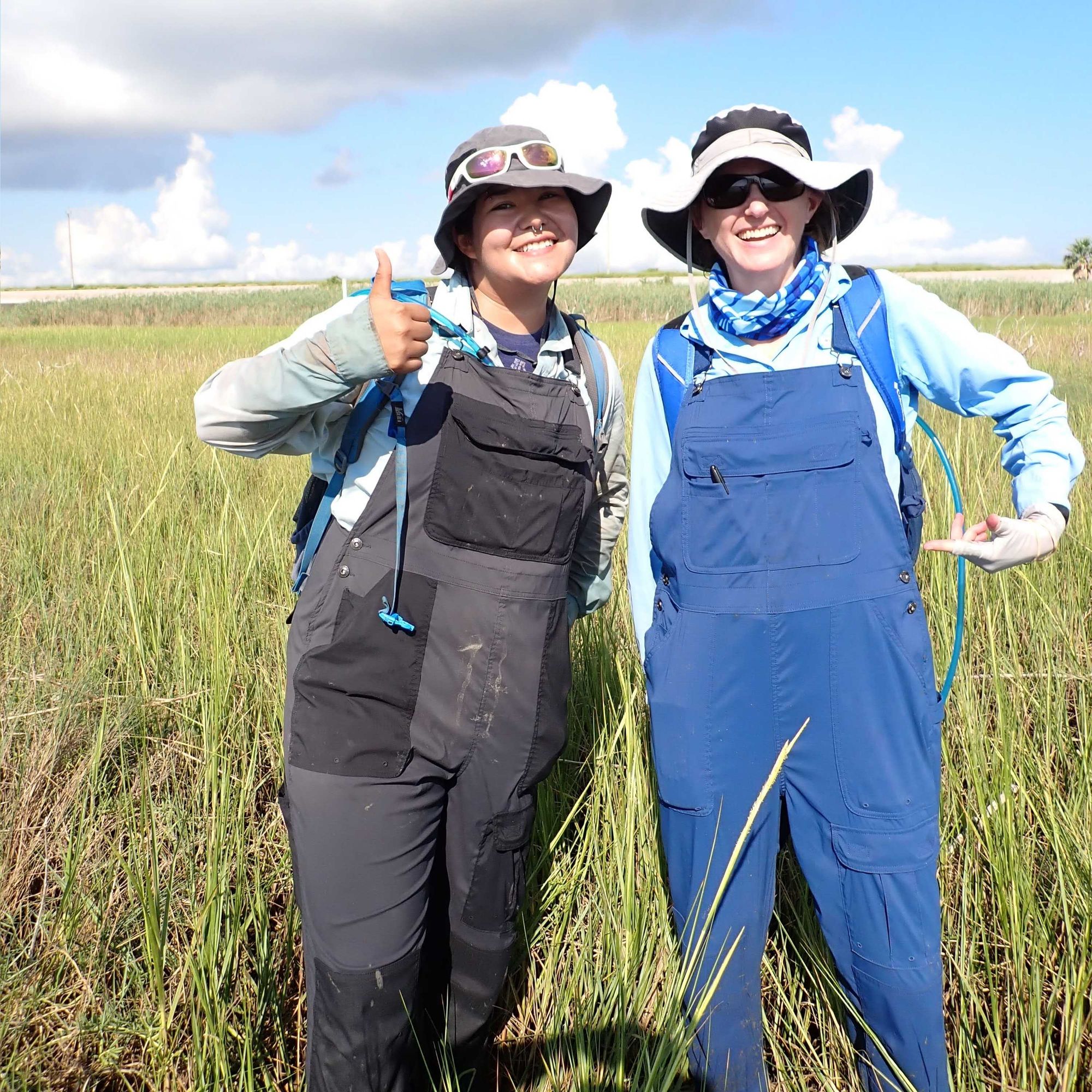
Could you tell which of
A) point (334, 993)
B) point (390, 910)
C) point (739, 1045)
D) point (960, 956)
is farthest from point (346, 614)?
point (960, 956)

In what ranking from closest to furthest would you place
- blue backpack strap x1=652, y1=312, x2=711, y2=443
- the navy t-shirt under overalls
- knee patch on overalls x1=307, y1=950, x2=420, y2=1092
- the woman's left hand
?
the woman's left hand → knee patch on overalls x1=307, y1=950, x2=420, y2=1092 → blue backpack strap x1=652, y1=312, x2=711, y2=443 → the navy t-shirt under overalls

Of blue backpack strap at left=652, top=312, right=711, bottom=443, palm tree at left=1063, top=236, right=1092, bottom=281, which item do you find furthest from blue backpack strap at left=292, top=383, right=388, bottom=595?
palm tree at left=1063, top=236, right=1092, bottom=281

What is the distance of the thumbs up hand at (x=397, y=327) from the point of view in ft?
4.96

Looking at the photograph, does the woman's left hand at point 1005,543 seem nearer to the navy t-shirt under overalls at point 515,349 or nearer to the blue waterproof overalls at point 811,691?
the blue waterproof overalls at point 811,691

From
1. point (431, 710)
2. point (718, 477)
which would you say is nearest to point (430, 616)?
point (431, 710)

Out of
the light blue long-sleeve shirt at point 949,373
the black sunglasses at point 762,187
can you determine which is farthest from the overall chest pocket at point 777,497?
the black sunglasses at point 762,187

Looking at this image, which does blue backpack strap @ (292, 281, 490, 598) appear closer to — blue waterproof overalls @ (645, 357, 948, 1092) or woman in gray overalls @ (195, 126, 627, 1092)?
woman in gray overalls @ (195, 126, 627, 1092)

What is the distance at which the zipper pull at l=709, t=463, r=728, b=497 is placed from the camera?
1.57 m

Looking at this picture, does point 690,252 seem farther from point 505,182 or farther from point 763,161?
point 505,182

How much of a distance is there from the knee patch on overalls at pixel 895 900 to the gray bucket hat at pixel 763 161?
122cm

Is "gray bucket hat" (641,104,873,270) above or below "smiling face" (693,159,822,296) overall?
above

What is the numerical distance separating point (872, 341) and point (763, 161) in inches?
16.5

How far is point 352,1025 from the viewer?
5.13 ft

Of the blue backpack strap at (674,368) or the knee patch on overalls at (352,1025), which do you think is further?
the blue backpack strap at (674,368)
